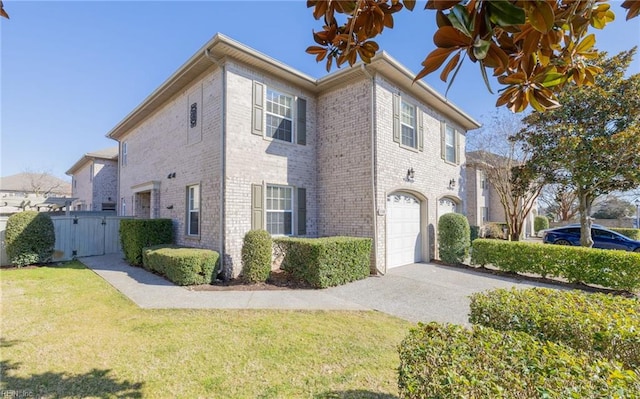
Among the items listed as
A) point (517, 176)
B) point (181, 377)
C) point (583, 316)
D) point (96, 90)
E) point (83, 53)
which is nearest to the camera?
point (583, 316)

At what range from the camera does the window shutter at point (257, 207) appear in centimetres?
849

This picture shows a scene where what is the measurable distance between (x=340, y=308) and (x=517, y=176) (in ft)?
40.4

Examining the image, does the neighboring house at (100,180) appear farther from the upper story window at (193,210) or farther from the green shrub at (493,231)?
the green shrub at (493,231)

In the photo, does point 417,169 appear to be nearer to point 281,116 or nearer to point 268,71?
point 281,116

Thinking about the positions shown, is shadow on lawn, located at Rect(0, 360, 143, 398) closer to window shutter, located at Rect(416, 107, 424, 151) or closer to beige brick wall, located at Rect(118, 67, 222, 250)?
beige brick wall, located at Rect(118, 67, 222, 250)

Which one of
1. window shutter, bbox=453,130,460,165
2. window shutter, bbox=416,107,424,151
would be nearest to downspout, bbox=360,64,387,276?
window shutter, bbox=416,107,424,151

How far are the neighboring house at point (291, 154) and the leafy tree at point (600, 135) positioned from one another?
491cm

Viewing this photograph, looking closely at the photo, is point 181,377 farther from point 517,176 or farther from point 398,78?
point 517,176

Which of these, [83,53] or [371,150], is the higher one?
[83,53]

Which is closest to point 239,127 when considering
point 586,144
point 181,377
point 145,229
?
point 145,229

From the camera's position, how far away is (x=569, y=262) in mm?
8055

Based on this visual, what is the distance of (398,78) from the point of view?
959 cm

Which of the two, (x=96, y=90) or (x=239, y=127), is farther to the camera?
(x=96, y=90)

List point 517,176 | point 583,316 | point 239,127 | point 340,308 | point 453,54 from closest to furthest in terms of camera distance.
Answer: point 453,54 → point 583,316 → point 340,308 → point 239,127 → point 517,176
